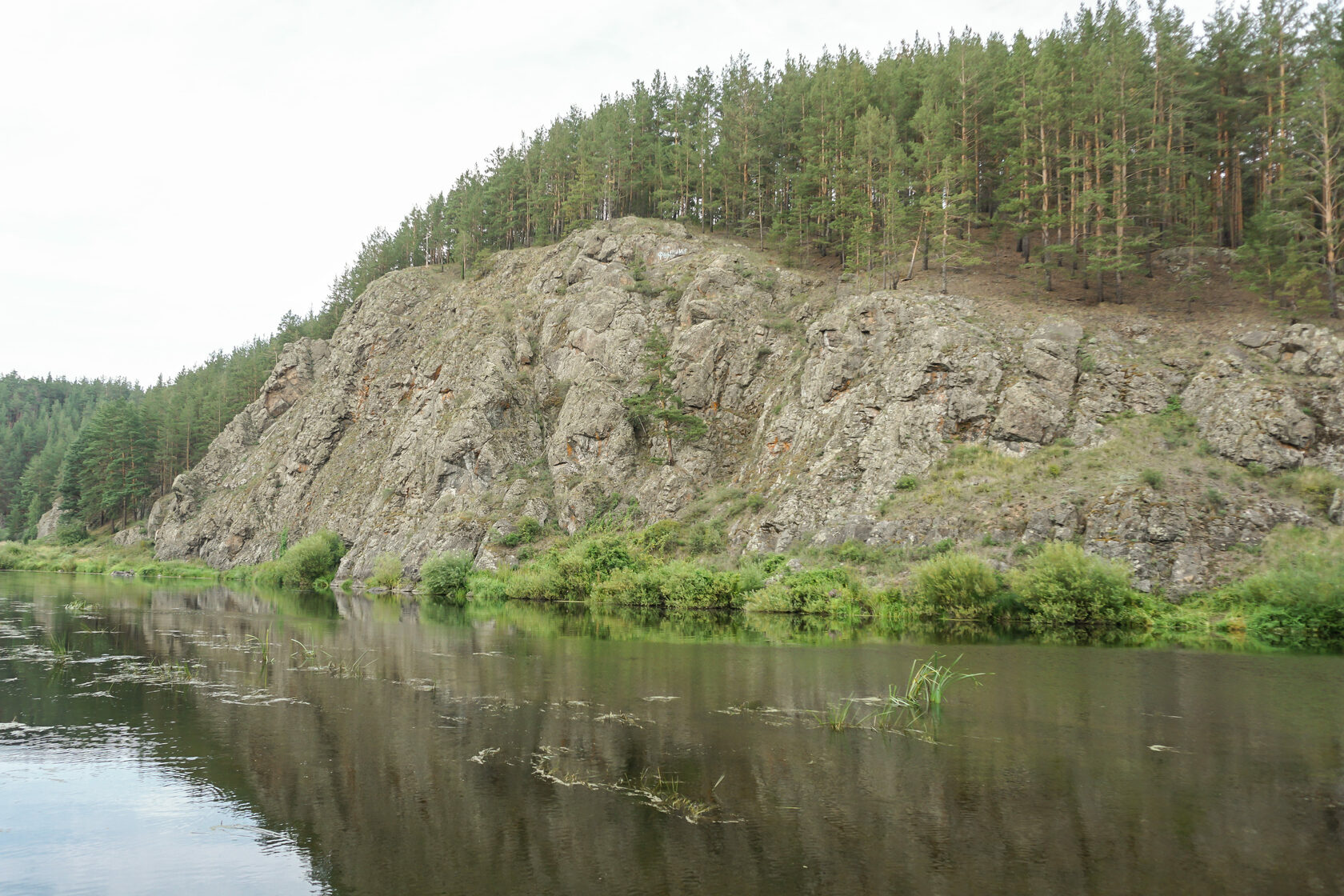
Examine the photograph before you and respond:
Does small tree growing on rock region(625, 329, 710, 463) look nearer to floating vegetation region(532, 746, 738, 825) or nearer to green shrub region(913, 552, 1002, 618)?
green shrub region(913, 552, 1002, 618)

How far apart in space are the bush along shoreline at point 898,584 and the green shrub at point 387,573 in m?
0.11

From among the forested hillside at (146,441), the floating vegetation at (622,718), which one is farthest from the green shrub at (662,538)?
the forested hillside at (146,441)

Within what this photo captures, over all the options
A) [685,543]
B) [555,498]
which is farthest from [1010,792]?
[555,498]

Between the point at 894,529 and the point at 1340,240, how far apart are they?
33558 millimetres

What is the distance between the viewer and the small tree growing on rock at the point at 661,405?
217 feet

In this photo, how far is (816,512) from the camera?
50875mm

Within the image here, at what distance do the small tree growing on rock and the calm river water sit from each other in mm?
41059

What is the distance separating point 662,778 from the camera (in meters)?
13.1

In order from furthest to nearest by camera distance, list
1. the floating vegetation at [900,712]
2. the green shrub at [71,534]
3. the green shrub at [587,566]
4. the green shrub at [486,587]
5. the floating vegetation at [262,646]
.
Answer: the green shrub at [71,534] < the green shrub at [486,587] < the green shrub at [587,566] < the floating vegetation at [262,646] < the floating vegetation at [900,712]

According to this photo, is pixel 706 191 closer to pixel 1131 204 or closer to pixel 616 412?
pixel 616 412

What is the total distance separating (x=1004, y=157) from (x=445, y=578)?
200 ft

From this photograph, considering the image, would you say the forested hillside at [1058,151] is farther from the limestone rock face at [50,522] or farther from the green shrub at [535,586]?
the limestone rock face at [50,522]

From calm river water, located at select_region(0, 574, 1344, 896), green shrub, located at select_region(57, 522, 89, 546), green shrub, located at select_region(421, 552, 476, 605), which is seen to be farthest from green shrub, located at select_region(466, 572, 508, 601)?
green shrub, located at select_region(57, 522, 89, 546)

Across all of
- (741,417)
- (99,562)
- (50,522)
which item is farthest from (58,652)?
(50,522)
